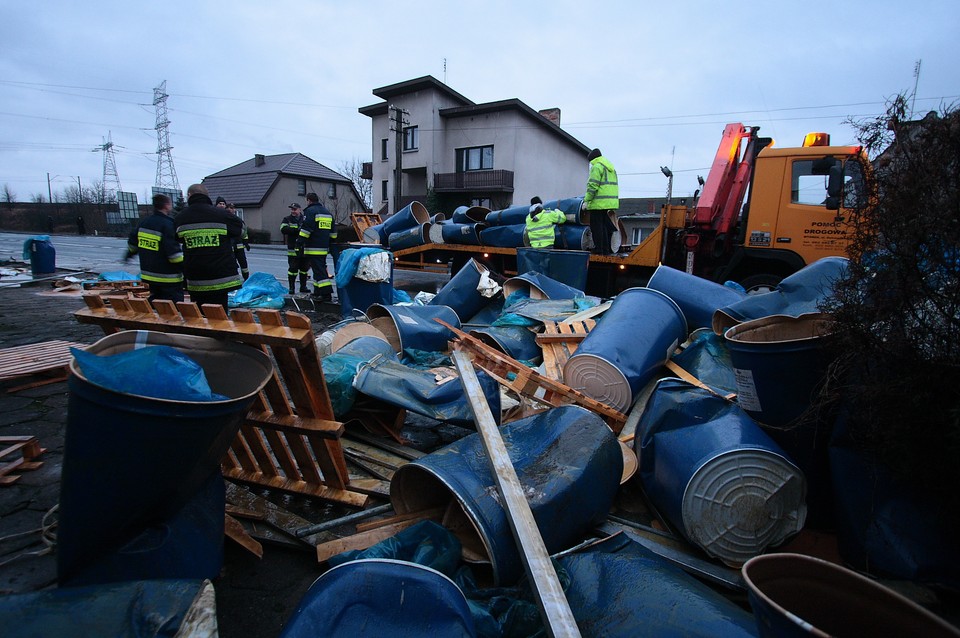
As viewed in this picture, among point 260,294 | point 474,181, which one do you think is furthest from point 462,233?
point 474,181

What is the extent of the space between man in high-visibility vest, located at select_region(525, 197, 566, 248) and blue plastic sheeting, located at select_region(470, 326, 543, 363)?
Result: 130 inches

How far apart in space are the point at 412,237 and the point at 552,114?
2256 centimetres

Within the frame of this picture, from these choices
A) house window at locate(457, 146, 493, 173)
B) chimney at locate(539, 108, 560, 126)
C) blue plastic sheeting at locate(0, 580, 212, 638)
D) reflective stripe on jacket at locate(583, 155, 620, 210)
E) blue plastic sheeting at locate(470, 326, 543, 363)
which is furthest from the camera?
chimney at locate(539, 108, 560, 126)

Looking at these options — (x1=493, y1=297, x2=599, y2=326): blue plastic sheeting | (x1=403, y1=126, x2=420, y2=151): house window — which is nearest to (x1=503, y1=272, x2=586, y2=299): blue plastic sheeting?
(x1=493, y1=297, x2=599, y2=326): blue plastic sheeting

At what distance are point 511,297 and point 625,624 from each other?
14.3 ft

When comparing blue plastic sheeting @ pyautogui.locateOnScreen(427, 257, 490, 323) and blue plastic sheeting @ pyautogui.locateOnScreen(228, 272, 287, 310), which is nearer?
blue plastic sheeting @ pyautogui.locateOnScreen(427, 257, 490, 323)

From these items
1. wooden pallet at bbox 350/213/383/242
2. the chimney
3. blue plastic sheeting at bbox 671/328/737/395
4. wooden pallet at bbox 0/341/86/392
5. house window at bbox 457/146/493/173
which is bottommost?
wooden pallet at bbox 0/341/86/392

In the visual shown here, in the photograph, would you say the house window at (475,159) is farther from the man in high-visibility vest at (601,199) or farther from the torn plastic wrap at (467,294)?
the torn plastic wrap at (467,294)

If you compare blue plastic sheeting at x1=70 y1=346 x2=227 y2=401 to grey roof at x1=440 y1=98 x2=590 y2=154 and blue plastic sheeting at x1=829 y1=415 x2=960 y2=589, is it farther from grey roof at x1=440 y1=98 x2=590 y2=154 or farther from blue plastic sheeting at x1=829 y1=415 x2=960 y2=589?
grey roof at x1=440 y1=98 x2=590 y2=154

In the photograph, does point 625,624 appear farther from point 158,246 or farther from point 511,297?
point 158,246

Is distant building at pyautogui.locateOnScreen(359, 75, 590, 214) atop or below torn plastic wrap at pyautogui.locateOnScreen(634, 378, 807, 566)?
atop

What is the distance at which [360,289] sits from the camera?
6.57m

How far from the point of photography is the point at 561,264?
7055 millimetres

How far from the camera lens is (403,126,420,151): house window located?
90.7ft
